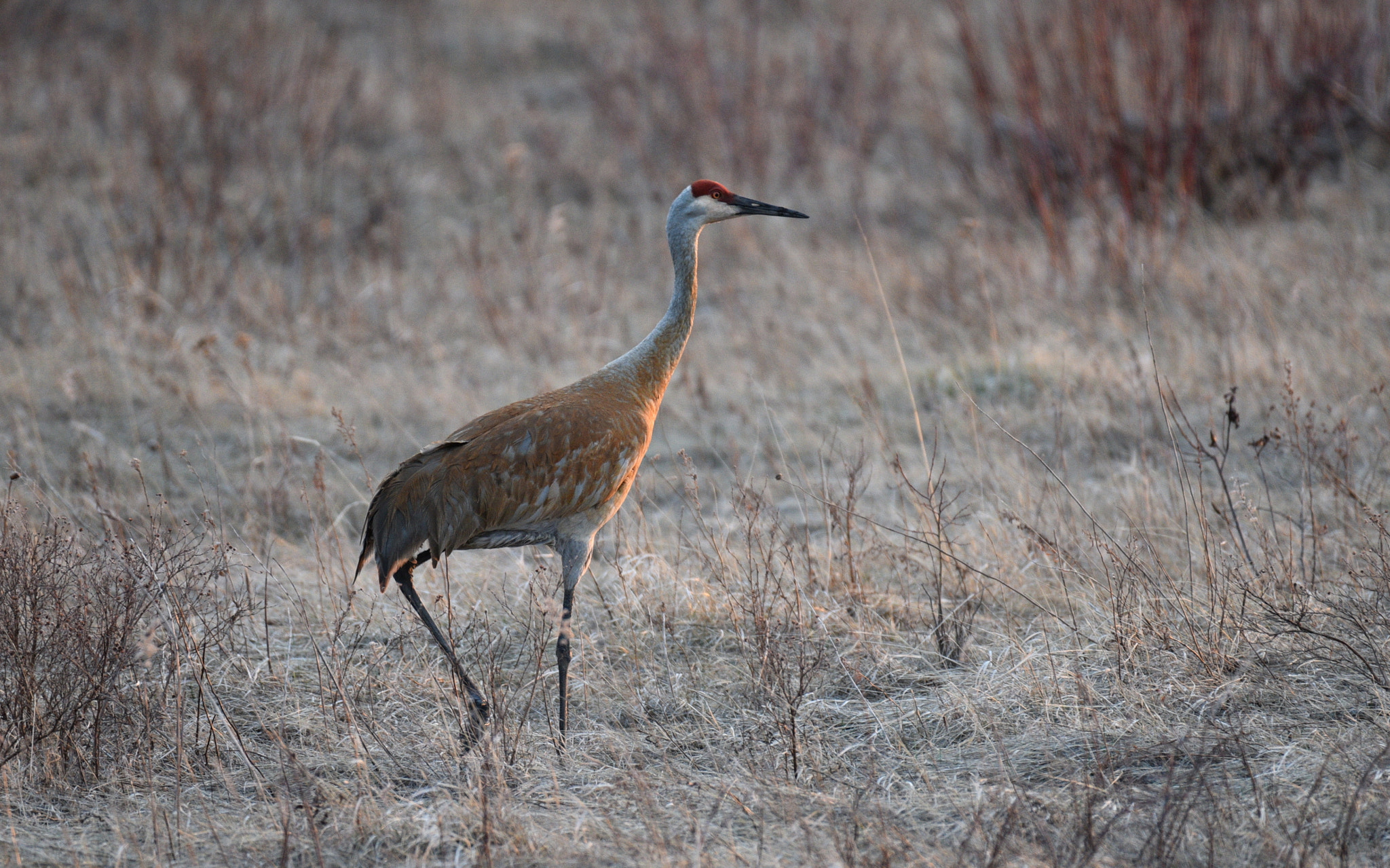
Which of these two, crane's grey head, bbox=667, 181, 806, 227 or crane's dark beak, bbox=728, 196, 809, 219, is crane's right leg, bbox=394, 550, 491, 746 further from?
crane's dark beak, bbox=728, 196, 809, 219

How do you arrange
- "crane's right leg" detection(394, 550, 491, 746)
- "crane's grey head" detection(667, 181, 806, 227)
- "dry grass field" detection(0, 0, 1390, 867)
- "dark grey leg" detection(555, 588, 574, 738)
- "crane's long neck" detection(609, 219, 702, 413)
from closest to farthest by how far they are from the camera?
1. "dry grass field" detection(0, 0, 1390, 867)
2. "crane's right leg" detection(394, 550, 491, 746)
3. "dark grey leg" detection(555, 588, 574, 738)
4. "crane's long neck" detection(609, 219, 702, 413)
5. "crane's grey head" detection(667, 181, 806, 227)

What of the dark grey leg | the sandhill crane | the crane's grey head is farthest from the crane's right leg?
the crane's grey head

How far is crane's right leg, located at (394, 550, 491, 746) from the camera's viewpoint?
3273 mm

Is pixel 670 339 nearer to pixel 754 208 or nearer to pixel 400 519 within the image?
pixel 754 208

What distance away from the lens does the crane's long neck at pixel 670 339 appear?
389 cm

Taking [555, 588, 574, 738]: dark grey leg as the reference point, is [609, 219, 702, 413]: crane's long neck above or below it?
above

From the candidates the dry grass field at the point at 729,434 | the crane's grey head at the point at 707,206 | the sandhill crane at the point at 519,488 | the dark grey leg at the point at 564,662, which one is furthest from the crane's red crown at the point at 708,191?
the dark grey leg at the point at 564,662

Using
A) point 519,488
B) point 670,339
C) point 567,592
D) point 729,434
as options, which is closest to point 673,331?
point 670,339

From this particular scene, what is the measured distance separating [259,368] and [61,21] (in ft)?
26.0

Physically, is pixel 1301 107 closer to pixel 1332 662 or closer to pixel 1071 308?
pixel 1071 308

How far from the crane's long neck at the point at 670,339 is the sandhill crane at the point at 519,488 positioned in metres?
0.09

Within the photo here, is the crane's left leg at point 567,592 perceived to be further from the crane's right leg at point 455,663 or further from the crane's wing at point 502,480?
the crane's right leg at point 455,663

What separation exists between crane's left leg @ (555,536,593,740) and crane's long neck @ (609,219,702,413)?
58cm

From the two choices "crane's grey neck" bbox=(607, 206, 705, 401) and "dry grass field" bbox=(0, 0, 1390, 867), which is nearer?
"dry grass field" bbox=(0, 0, 1390, 867)
